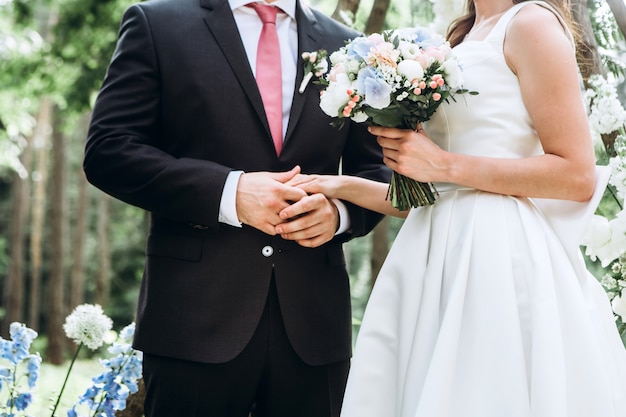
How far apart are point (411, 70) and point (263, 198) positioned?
646mm

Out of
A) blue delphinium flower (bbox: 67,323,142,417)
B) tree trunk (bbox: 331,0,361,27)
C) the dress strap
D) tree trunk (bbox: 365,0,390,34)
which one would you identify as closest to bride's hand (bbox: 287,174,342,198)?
the dress strap

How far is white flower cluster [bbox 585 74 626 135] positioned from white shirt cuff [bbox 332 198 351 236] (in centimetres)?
129

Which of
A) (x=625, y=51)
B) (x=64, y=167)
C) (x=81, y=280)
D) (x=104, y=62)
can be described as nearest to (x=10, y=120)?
(x=104, y=62)

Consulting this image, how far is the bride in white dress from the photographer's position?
2.12 metres

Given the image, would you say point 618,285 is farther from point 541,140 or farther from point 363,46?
point 363,46

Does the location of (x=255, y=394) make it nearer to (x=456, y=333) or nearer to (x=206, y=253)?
(x=206, y=253)

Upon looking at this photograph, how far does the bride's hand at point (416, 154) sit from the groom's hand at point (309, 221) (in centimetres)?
31

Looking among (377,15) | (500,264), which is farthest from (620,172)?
(377,15)

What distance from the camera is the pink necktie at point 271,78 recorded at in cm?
266

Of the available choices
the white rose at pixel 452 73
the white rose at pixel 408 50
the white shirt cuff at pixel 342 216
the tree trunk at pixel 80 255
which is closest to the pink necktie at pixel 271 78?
the white shirt cuff at pixel 342 216

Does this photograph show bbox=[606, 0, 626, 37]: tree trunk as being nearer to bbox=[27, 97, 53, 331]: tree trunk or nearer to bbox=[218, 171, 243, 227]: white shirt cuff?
bbox=[218, 171, 243, 227]: white shirt cuff

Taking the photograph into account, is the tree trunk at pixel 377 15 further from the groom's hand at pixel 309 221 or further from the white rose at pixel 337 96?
the white rose at pixel 337 96

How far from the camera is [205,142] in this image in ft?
8.47

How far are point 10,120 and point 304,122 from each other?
355 inches
